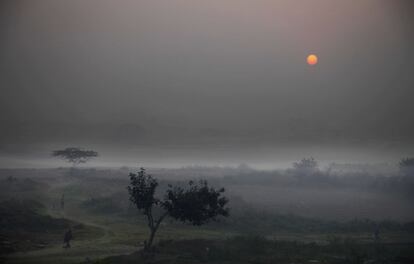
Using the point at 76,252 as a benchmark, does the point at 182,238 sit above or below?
above

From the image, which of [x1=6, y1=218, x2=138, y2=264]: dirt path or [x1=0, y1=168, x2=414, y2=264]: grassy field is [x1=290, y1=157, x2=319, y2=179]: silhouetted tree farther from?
[x1=6, y1=218, x2=138, y2=264]: dirt path

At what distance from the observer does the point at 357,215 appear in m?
74.4

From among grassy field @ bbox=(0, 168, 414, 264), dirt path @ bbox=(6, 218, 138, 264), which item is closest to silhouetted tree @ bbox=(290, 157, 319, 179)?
grassy field @ bbox=(0, 168, 414, 264)

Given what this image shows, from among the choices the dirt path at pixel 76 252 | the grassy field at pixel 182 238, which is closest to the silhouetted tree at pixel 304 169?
the grassy field at pixel 182 238

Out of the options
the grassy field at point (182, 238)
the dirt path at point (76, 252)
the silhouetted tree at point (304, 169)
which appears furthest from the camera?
the silhouetted tree at point (304, 169)

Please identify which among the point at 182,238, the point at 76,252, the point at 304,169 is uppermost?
the point at 304,169

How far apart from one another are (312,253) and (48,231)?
36.5 metres

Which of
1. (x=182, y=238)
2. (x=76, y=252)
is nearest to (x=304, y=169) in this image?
(x=182, y=238)

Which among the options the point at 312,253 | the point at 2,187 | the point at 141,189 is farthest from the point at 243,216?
the point at 2,187

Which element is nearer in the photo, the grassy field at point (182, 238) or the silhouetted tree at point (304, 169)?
the grassy field at point (182, 238)

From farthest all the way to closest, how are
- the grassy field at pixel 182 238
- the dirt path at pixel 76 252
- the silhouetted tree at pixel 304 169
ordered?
the silhouetted tree at pixel 304 169 → the grassy field at pixel 182 238 → the dirt path at pixel 76 252

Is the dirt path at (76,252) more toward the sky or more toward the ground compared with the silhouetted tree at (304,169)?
more toward the ground

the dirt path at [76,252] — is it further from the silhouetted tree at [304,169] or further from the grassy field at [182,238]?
the silhouetted tree at [304,169]

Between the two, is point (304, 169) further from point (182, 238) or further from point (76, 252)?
point (76, 252)
